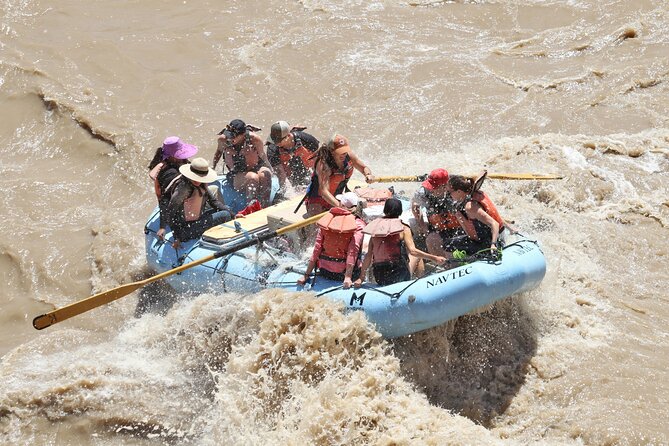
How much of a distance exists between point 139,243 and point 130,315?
1.12 meters

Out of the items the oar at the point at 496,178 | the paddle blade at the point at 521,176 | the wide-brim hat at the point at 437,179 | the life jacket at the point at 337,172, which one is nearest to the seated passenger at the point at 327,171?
the life jacket at the point at 337,172

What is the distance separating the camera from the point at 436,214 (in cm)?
695

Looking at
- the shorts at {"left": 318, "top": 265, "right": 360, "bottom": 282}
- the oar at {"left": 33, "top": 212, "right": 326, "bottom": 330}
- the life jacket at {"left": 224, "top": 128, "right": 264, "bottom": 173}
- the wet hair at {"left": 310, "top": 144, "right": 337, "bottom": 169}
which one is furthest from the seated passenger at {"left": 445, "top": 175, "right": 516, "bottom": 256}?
the life jacket at {"left": 224, "top": 128, "right": 264, "bottom": 173}

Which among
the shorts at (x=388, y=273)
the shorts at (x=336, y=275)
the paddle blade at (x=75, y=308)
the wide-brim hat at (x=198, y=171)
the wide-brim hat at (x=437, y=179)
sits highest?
the wide-brim hat at (x=437, y=179)

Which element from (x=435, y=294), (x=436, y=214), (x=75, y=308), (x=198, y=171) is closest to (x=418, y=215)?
(x=436, y=214)

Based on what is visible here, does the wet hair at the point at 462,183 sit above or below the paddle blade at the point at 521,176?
above

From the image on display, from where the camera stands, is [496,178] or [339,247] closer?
[339,247]

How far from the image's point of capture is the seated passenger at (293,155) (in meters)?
8.63

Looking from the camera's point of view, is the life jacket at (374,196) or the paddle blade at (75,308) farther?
the life jacket at (374,196)

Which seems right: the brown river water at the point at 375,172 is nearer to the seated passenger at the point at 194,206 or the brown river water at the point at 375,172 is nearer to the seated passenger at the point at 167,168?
the seated passenger at the point at 194,206

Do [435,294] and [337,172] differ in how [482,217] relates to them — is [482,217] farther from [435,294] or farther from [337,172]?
[337,172]

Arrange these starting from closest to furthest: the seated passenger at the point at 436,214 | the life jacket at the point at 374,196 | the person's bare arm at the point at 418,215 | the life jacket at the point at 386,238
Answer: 1. the life jacket at the point at 386,238
2. the seated passenger at the point at 436,214
3. the person's bare arm at the point at 418,215
4. the life jacket at the point at 374,196

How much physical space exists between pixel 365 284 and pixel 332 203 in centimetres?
115

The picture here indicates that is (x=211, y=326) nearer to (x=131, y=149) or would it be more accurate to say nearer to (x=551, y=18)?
(x=131, y=149)
